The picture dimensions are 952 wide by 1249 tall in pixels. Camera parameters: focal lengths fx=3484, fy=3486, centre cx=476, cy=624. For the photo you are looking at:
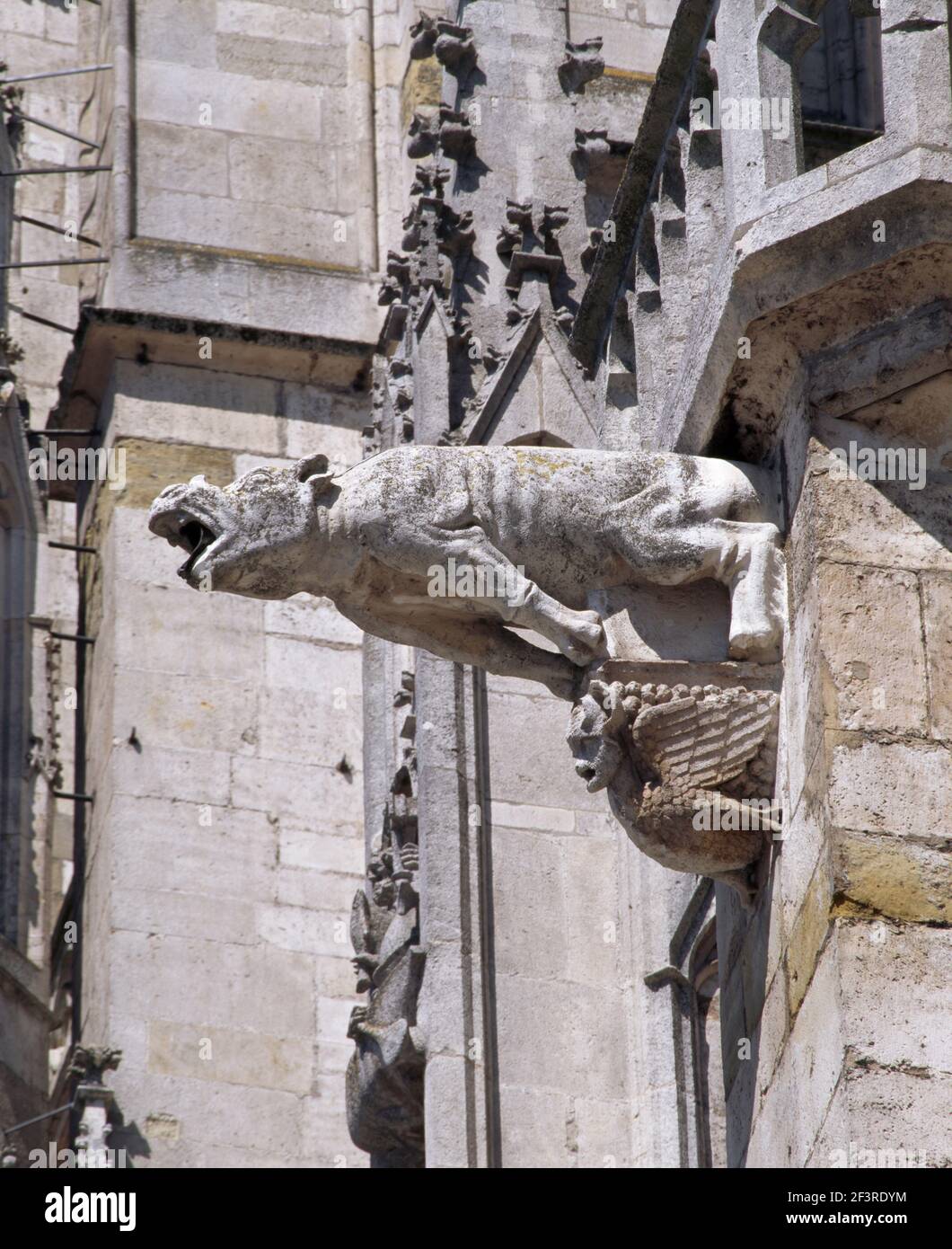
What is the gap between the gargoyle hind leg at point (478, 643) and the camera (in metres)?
7.92

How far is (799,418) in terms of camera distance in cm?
768

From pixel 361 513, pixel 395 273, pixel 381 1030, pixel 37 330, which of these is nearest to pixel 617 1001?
pixel 381 1030

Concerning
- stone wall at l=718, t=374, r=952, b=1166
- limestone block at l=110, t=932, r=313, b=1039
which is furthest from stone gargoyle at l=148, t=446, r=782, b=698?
limestone block at l=110, t=932, r=313, b=1039

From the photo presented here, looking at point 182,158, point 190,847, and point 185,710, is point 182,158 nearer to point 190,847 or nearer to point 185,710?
point 185,710

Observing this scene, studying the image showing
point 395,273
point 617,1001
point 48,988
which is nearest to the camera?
point 617,1001

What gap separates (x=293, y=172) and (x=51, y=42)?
4967 mm

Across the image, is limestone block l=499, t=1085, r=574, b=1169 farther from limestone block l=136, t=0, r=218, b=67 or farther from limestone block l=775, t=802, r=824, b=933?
limestone block l=136, t=0, r=218, b=67

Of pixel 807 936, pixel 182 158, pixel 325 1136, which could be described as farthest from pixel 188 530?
pixel 182 158

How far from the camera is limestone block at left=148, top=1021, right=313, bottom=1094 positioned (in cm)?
1497

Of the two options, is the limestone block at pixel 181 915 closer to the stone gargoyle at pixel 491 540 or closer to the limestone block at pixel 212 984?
the limestone block at pixel 212 984

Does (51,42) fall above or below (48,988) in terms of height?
above

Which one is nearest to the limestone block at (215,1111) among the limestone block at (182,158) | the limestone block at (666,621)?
the limestone block at (182,158)

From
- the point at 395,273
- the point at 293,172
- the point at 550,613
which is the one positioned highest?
the point at 293,172

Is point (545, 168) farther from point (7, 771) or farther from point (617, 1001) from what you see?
point (7, 771)
